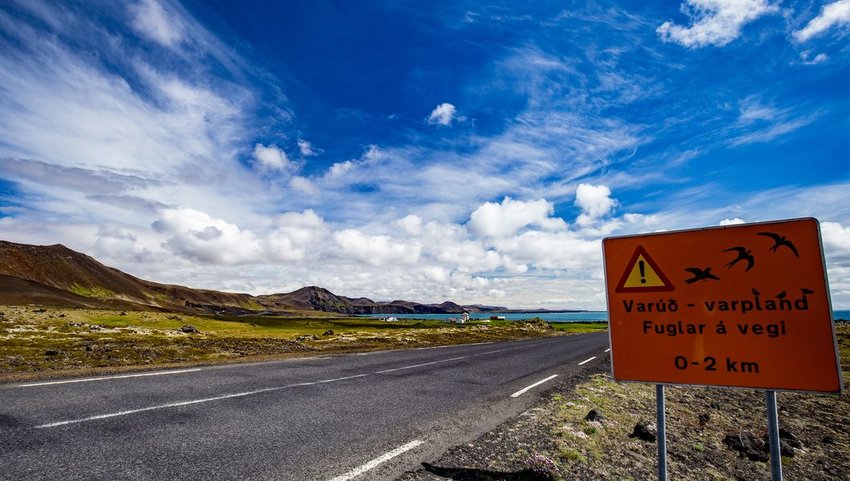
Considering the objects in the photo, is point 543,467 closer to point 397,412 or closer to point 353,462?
point 353,462

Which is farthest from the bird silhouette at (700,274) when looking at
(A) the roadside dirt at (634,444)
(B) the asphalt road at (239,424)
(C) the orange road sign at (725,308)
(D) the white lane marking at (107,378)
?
(D) the white lane marking at (107,378)

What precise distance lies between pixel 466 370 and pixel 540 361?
659cm

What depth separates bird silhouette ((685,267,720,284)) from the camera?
14.4 ft

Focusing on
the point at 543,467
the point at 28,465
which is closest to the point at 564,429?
the point at 543,467

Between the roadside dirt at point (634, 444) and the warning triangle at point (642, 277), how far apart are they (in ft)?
9.41

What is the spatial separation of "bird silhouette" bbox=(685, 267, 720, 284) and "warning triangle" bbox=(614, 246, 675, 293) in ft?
0.74

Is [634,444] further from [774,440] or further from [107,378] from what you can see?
[107,378]

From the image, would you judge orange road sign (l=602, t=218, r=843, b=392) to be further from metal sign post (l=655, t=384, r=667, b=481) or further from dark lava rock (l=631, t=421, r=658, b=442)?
dark lava rock (l=631, t=421, r=658, b=442)

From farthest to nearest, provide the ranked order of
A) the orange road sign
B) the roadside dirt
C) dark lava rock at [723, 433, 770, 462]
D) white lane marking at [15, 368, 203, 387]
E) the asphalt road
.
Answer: white lane marking at [15, 368, 203, 387]
dark lava rock at [723, 433, 770, 462]
the roadside dirt
the asphalt road
the orange road sign

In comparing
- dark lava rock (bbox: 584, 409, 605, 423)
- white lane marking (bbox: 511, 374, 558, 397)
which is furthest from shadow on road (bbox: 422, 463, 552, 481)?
white lane marking (bbox: 511, 374, 558, 397)

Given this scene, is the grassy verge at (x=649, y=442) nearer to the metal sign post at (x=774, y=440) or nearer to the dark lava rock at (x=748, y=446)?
the dark lava rock at (x=748, y=446)

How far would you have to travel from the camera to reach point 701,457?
23.5 feet

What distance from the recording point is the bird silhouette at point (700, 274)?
4.40m

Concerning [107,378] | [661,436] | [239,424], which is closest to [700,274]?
[661,436]
